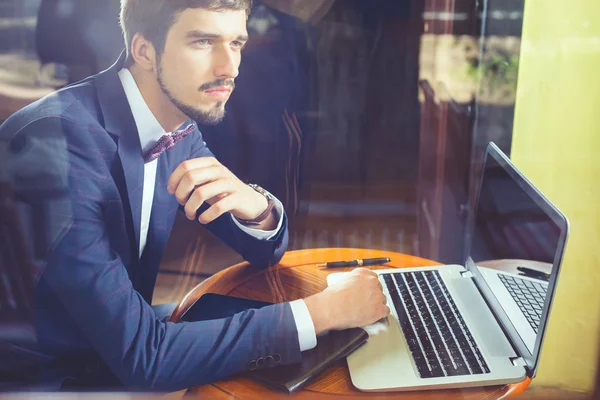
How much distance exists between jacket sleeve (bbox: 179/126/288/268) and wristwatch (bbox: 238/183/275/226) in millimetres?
29

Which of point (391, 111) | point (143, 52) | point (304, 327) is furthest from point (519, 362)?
point (143, 52)

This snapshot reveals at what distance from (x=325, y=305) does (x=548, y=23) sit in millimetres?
916

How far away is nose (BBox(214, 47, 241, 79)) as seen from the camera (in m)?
1.05

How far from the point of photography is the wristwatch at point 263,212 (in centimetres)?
116

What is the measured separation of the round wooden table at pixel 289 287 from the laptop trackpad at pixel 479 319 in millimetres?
81

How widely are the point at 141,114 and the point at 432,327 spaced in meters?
0.74

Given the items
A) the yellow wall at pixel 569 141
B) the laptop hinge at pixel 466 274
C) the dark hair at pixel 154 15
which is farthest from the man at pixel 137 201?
the yellow wall at pixel 569 141

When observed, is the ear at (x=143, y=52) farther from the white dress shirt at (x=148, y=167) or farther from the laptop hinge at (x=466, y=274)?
the laptop hinge at (x=466, y=274)

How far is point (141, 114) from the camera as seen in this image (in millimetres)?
1062

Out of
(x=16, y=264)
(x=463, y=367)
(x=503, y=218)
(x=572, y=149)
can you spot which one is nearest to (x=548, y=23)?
(x=572, y=149)

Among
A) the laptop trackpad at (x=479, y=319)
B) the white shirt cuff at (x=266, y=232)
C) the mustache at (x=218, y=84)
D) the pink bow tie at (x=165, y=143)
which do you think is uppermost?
the mustache at (x=218, y=84)

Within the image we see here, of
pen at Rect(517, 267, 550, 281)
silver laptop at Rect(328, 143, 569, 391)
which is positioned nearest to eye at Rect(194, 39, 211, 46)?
silver laptop at Rect(328, 143, 569, 391)

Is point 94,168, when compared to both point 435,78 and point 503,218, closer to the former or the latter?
point 435,78

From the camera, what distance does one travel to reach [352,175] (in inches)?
46.9
